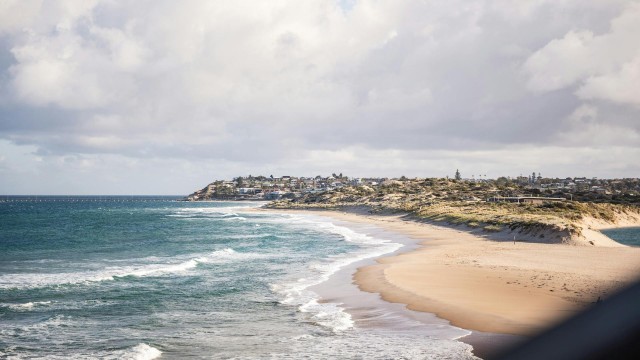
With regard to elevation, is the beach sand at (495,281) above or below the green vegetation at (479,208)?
below

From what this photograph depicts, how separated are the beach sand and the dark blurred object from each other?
862 centimetres

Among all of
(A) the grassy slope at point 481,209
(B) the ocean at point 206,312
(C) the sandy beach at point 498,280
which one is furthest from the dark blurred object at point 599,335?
(A) the grassy slope at point 481,209

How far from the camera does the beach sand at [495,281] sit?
17031 mm

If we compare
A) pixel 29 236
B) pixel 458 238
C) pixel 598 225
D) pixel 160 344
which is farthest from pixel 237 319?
pixel 598 225

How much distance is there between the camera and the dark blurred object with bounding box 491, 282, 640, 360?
52.2 inches

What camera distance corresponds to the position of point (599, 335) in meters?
1.37

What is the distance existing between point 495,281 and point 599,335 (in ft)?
78.1

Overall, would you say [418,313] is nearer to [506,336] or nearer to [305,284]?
[506,336]

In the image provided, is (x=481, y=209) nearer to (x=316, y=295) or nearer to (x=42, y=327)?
(x=316, y=295)

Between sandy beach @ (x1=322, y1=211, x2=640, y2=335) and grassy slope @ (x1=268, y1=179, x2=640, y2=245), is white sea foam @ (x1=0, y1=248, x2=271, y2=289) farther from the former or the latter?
grassy slope @ (x1=268, y1=179, x2=640, y2=245)

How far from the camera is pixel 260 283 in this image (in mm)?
25438

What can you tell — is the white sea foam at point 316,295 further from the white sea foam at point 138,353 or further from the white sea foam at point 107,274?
the white sea foam at point 107,274

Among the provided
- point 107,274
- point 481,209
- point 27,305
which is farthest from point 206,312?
point 481,209

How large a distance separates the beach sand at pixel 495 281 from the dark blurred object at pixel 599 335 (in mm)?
8617
